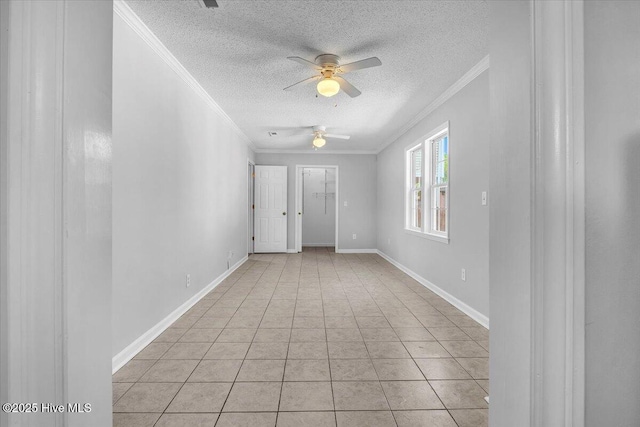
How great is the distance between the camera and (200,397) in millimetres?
1722

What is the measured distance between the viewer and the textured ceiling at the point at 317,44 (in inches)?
81.8

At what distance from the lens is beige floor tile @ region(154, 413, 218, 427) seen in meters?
1.51

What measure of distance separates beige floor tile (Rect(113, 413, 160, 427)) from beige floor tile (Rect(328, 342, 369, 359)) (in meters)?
1.13

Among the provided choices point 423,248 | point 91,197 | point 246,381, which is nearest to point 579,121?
point 91,197

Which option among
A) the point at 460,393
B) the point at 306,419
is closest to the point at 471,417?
the point at 460,393

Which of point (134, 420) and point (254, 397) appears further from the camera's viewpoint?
point (254, 397)

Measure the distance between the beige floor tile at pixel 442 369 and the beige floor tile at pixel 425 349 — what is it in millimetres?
73

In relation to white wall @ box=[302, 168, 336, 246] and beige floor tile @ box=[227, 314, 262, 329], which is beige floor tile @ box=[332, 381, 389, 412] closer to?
beige floor tile @ box=[227, 314, 262, 329]

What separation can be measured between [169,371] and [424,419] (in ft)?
5.20

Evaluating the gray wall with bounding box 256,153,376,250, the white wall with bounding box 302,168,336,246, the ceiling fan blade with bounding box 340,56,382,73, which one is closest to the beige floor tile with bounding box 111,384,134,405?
the ceiling fan blade with bounding box 340,56,382,73

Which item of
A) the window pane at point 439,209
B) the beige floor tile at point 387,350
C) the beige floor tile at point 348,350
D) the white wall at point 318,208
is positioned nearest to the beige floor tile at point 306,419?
the beige floor tile at point 348,350

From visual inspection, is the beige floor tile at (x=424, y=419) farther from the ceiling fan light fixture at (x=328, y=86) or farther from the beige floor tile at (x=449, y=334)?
the ceiling fan light fixture at (x=328, y=86)

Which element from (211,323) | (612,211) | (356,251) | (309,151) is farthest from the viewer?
(356,251)

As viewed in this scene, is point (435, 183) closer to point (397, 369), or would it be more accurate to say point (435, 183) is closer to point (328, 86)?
point (328, 86)
